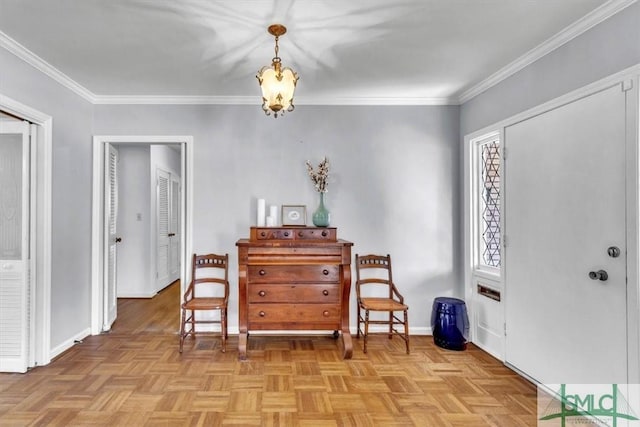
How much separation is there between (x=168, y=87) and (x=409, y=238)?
2894mm

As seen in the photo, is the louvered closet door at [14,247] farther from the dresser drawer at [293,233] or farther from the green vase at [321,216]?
the green vase at [321,216]

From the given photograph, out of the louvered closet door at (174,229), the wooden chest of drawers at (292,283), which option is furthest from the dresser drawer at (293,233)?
the louvered closet door at (174,229)

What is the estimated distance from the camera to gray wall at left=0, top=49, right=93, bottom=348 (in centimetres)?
282

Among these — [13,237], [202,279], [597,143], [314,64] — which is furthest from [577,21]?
[13,237]

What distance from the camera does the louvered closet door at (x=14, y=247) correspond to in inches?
108

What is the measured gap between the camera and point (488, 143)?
3.37 meters

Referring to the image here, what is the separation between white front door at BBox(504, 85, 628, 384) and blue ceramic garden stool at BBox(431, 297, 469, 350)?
407mm

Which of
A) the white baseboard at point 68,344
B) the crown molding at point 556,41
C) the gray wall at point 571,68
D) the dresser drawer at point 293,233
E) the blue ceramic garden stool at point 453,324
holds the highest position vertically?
the crown molding at point 556,41

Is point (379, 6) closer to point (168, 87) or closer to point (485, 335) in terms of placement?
point (168, 87)

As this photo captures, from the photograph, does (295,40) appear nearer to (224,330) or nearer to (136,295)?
(224,330)

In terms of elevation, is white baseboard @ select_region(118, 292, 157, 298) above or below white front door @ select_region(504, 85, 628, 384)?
below

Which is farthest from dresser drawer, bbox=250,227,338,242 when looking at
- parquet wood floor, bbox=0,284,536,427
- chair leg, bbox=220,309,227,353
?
parquet wood floor, bbox=0,284,536,427

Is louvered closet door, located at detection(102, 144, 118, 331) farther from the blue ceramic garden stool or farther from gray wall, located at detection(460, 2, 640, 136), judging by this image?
gray wall, located at detection(460, 2, 640, 136)
